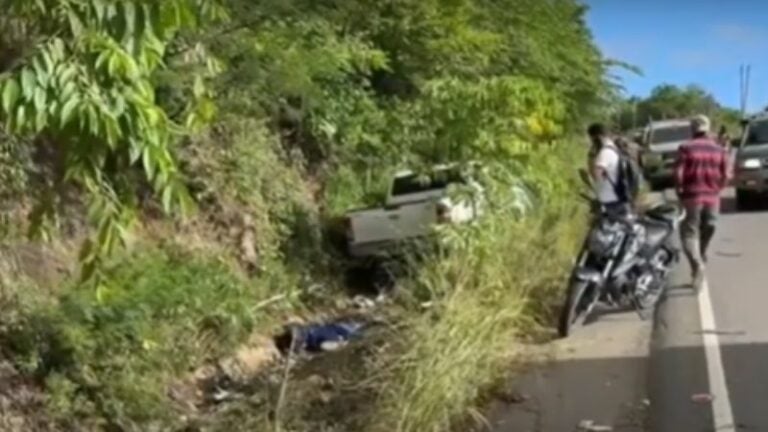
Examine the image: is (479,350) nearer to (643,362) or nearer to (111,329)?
(643,362)

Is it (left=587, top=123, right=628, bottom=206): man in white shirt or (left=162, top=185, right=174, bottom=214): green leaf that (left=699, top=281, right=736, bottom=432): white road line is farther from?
(left=162, top=185, right=174, bottom=214): green leaf

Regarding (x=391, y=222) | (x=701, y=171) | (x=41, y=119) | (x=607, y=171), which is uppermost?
(x=41, y=119)

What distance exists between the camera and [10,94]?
4031 mm

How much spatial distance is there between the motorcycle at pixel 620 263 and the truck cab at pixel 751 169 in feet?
44.6

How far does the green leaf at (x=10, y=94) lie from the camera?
402cm

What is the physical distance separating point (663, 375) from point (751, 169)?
17164 mm

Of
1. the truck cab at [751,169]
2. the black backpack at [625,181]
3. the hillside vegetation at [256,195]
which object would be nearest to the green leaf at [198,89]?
the hillside vegetation at [256,195]

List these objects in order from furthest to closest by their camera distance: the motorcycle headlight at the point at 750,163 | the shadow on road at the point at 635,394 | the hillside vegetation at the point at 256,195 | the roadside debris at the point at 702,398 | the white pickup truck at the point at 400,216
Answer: the motorcycle headlight at the point at 750,163
the white pickup truck at the point at 400,216
the roadside debris at the point at 702,398
the shadow on road at the point at 635,394
the hillside vegetation at the point at 256,195

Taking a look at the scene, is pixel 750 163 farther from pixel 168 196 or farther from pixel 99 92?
pixel 99 92

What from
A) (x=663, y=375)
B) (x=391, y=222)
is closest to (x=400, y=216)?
(x=391, y=222)

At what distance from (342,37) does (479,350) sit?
1073 centimetres

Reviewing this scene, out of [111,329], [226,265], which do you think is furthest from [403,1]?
[111,329]

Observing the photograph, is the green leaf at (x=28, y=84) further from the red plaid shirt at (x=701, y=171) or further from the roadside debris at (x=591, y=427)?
the red plaid shirt at (x=701, y=171)

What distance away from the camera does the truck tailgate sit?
A: 670 inches
